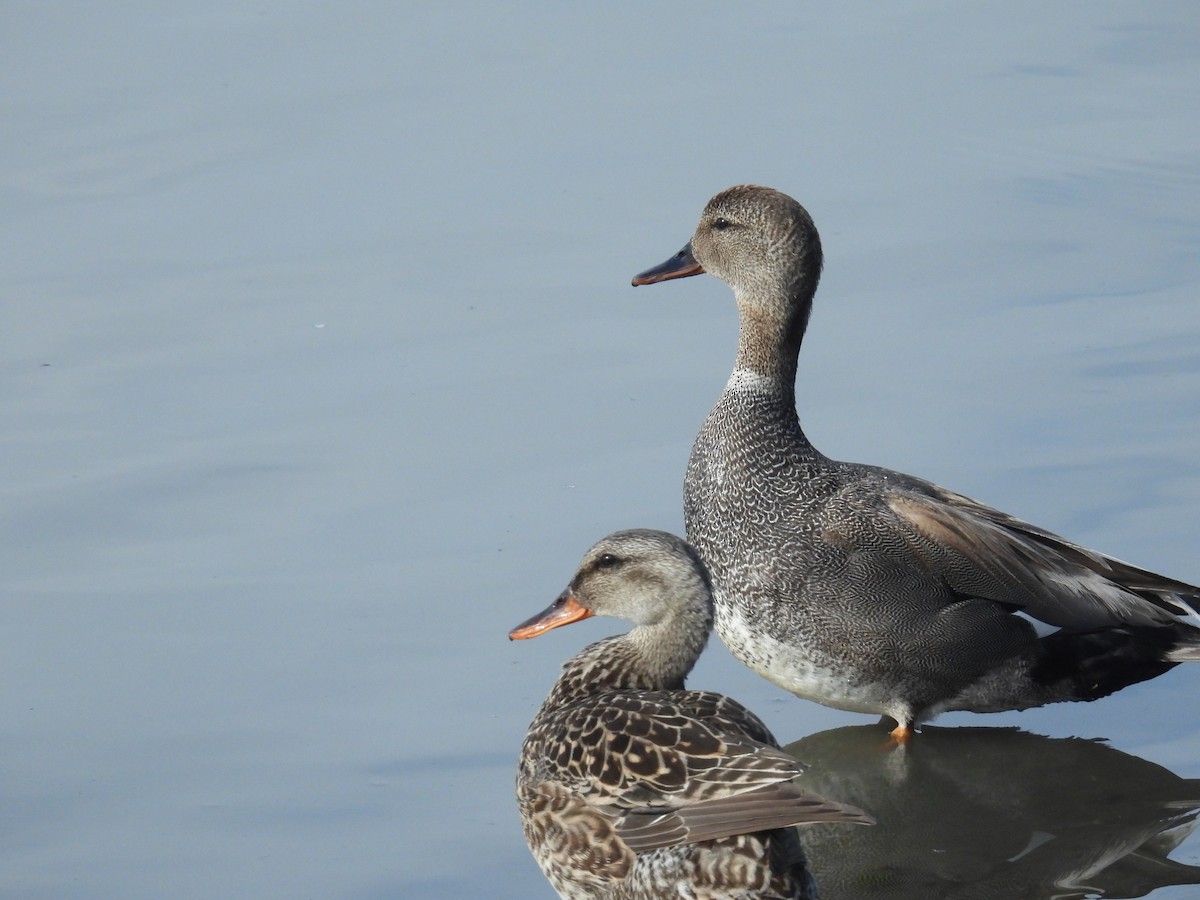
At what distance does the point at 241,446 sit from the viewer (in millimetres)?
6949

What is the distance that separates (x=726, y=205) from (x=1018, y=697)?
6.12 ft

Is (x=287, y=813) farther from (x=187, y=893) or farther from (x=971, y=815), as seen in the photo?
(x=971, y=815)

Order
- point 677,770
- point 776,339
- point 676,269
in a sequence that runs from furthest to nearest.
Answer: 1. point 676,269
2. point 776,339
3. point 677,770

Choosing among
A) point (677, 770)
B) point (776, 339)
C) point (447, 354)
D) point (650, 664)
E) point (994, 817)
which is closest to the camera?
point (677, 770)

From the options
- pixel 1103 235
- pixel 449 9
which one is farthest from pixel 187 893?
pixel 449 9

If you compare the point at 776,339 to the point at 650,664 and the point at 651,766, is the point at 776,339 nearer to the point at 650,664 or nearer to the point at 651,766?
the point at 650,664

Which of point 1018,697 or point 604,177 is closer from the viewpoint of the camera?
point 1018,697

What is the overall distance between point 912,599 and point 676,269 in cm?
158

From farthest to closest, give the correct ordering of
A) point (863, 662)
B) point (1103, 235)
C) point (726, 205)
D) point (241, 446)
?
1. point (1103, 235)
2. point (241, 446)
3. point (726, 205)
4. point (863, 662)

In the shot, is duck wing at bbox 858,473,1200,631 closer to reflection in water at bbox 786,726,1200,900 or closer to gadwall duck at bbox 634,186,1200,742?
gadwall duck at bbox 634,186,1200,742

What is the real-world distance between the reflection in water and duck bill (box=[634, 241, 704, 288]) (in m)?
1.72

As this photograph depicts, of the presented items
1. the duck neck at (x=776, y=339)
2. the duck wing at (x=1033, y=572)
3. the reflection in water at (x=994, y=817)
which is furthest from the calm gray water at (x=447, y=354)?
the duck neck at (x=776, y=339)

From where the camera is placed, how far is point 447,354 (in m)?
7.58

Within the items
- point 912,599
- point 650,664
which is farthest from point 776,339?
point 650,664
